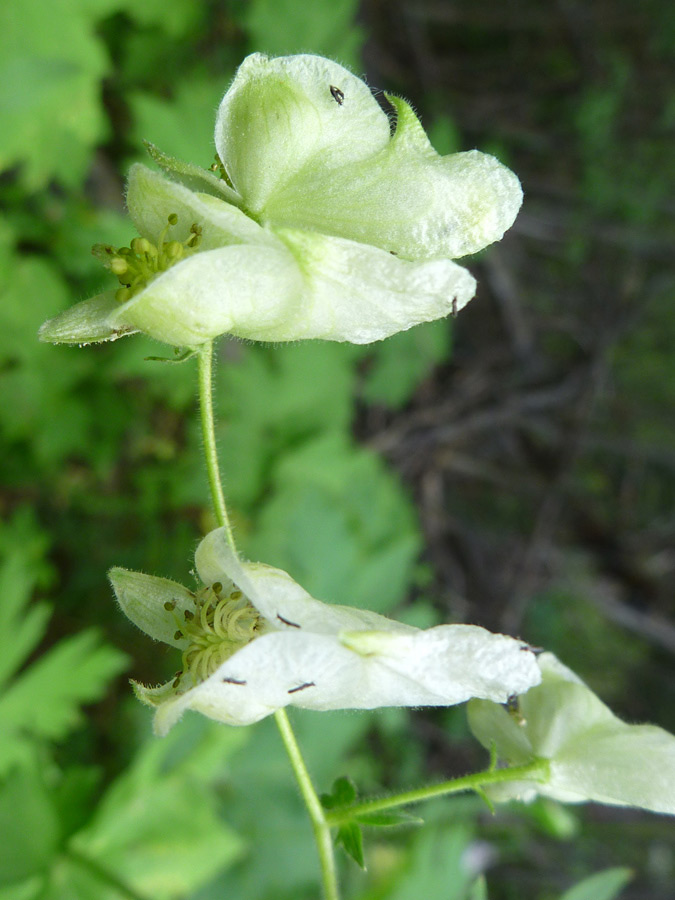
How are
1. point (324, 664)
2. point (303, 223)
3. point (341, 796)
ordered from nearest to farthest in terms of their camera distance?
point (324, 664), point (303, 223), point (341, 796)

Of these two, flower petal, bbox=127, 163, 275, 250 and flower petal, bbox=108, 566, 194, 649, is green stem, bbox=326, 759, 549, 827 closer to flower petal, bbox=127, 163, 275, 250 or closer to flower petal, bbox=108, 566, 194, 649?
flower petal, bbox=108, 566, 194, 649

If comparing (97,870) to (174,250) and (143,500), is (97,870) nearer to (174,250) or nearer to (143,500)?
(174,250)

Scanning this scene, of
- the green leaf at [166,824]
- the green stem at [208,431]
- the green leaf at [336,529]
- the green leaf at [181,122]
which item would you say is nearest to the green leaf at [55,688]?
the green leaf at [166,824]

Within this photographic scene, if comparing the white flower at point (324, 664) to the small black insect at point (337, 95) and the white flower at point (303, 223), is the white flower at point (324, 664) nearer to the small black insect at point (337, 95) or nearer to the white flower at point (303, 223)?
the white flower at point (303, 223)

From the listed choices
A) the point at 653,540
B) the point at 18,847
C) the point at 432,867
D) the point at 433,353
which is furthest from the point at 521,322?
the point at 18,847

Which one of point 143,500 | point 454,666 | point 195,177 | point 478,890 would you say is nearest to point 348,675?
point 454,666

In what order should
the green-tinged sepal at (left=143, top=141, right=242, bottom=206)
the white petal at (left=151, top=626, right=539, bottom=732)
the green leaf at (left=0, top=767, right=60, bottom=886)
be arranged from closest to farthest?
1. the white petal at (left=151, top=626, right=539, bottom=732)
2. the green-tinged sepal at (left=143, top=141, right=242, bottom=206)
3. the green leaf at (left=0, top=767, right=60, bottom=886)

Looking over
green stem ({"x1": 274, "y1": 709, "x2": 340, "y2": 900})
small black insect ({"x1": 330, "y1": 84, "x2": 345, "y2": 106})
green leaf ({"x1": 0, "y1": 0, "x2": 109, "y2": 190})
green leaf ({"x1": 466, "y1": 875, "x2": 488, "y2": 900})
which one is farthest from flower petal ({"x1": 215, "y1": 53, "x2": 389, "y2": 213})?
green leaf ({"x1": 0, "y1": 0, "x2": 109, "y2": 190})
